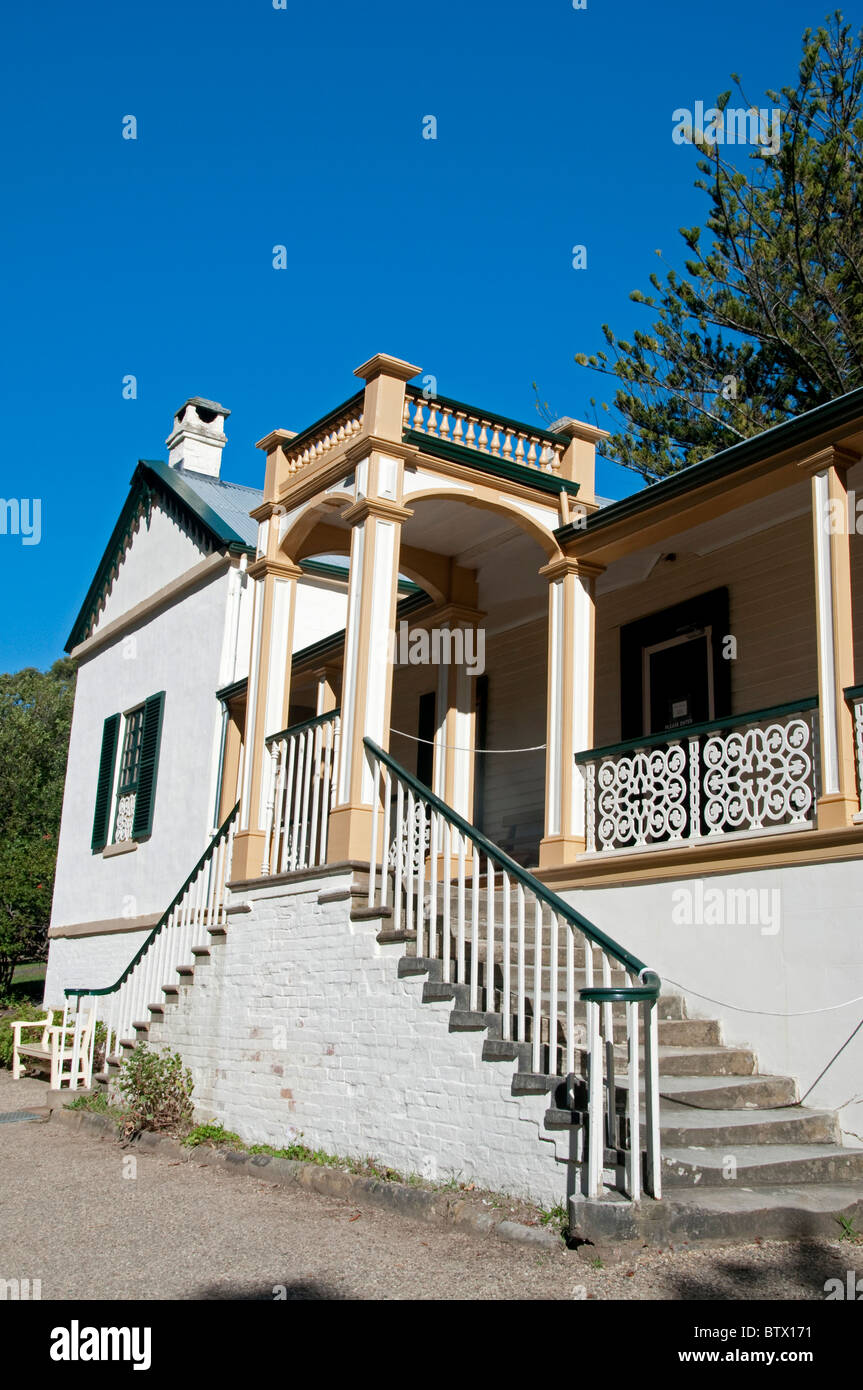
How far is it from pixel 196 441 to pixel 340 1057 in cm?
1426

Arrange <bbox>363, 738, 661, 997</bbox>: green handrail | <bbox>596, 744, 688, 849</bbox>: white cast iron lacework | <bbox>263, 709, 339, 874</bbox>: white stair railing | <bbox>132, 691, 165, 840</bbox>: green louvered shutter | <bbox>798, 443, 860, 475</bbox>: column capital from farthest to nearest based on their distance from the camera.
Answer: <bbox>132, 691, 165, 840</bbox>: green louvered shutter
<bbox>263, 709, 339, 874</bbox>: white stair railing
<bbox>596, 744, 688, 849</bbox>: white cast iron lacework
<bbox>798, 443, 860, 475</bbox>: column capital
<bbox>363, 738, 661, 997</bbox>: green handrail

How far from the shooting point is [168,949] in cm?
1098

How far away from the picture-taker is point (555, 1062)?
5820mm

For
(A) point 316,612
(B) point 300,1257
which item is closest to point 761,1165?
(B) point 300,1257

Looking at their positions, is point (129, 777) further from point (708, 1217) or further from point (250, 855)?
point (708, 1217)

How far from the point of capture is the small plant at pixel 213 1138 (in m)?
8.66

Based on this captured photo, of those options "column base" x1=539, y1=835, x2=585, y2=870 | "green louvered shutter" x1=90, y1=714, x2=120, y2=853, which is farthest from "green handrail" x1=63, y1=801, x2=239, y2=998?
"green louvered shutter" x1=90, y1=714, x2=120, y2=853

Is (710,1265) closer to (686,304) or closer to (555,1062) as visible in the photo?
(555,1062)

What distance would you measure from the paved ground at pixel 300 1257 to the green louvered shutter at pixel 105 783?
9.88 meters

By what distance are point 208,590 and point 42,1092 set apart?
20.9 feet

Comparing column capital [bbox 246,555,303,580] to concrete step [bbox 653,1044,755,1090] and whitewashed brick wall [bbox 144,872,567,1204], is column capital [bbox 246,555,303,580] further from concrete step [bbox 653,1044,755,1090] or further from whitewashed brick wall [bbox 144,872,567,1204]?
concrete step [bbox 653,1044,755,1090]

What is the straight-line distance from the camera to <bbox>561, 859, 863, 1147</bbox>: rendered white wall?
22.0ft

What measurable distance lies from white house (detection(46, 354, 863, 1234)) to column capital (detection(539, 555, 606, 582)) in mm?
32
